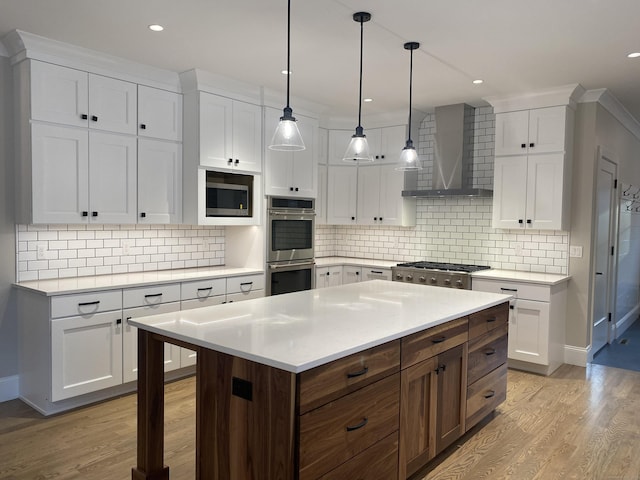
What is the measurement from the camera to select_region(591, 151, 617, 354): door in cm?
495

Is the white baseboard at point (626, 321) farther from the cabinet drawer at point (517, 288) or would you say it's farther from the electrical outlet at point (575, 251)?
the cabinet drawer at point (517, 288)

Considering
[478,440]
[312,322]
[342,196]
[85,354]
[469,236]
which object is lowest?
[478,440]

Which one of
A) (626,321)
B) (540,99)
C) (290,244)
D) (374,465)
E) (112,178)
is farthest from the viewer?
(626,321)

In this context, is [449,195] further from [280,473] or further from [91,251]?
[280,473]

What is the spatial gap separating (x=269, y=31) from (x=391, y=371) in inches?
92.1

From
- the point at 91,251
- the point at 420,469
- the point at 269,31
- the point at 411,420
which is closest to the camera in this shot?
the point at 411,420

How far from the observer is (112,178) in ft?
12.9

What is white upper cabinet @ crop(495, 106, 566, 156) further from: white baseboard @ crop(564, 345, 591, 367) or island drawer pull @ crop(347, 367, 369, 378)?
island drawer pull @ crop(347, 367, 369, 378)

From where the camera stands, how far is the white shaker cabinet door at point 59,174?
11.6 ft

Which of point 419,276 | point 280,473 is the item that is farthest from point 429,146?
point 280,473

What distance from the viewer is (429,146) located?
5848 mm

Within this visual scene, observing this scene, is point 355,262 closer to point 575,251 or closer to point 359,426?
point 575,251

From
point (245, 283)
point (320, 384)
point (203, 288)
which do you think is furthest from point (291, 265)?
point (320, 384)

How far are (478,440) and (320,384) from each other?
176cm
